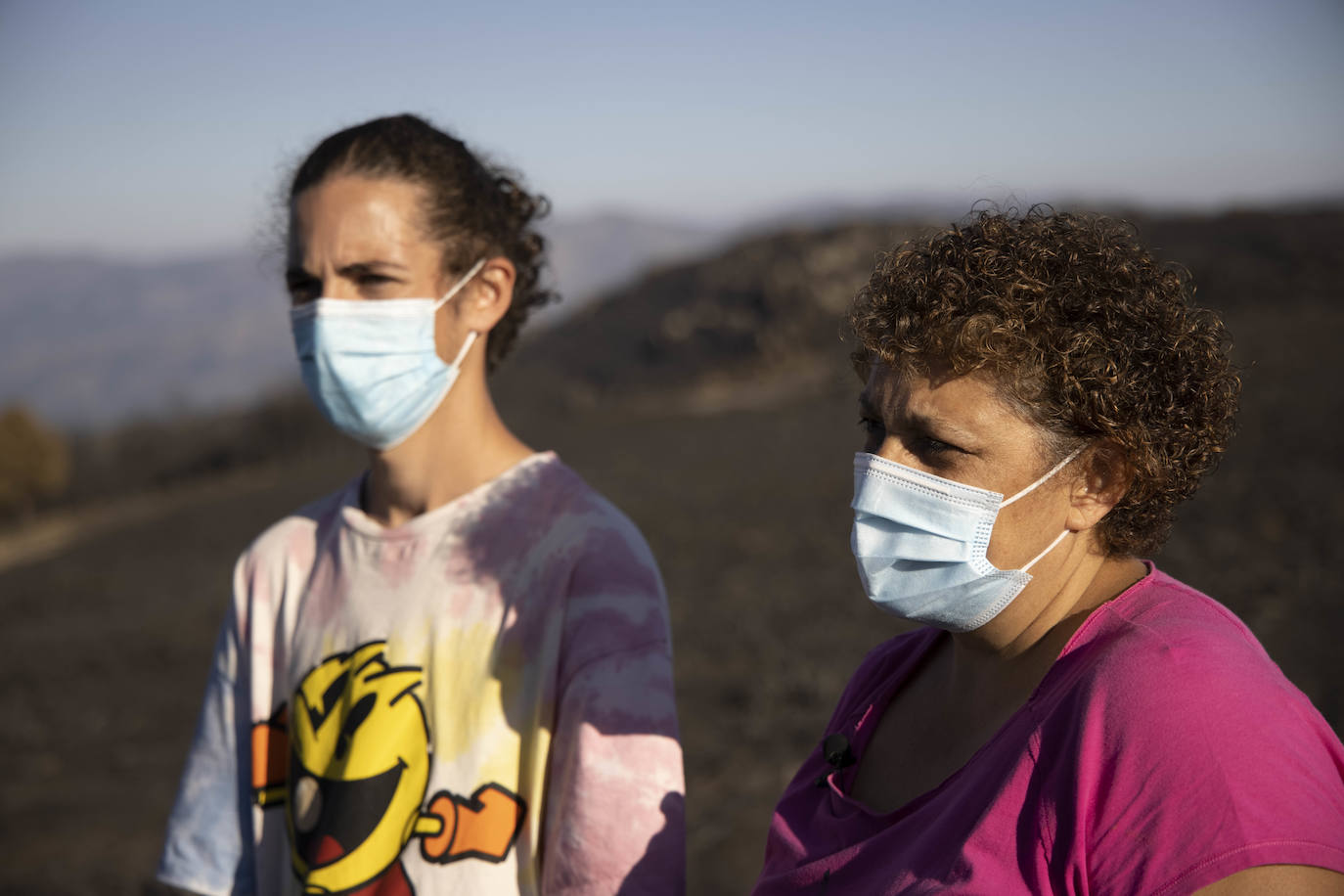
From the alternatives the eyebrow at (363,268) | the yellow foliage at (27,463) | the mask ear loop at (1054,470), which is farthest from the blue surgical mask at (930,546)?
the yellow foliage at (27,463)

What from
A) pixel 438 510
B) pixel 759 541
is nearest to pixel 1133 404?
pixel 438 510

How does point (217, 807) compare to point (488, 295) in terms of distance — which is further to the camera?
point (488, 295)

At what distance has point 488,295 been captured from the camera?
99.6 inches

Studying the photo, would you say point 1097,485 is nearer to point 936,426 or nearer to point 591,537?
point 936,426

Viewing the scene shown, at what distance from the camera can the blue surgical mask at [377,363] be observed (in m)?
2.35

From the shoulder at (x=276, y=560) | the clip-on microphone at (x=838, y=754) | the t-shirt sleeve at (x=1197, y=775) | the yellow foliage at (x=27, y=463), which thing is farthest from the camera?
the yellow foliage at (x=27, y=463)

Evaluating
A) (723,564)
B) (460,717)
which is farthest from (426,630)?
(723,564)

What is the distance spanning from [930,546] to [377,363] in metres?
1.31

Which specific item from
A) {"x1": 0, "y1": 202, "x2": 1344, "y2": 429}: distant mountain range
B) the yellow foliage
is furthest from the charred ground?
the yellow foliage

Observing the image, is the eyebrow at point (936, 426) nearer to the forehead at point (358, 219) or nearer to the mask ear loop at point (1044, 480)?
the mask ear loop at point (1044, 480)

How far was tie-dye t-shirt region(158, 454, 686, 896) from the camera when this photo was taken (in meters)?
1.92

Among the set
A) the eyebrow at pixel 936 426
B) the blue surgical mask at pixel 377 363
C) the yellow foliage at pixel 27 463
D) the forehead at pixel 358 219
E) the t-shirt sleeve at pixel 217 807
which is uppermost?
the forehead at pixel 358 219

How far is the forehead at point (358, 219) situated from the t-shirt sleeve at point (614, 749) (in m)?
0.87

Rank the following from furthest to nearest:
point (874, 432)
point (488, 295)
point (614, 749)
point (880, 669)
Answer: point (488, 295) < point (880, 669) < point (614, 749) < point (874, 432)
